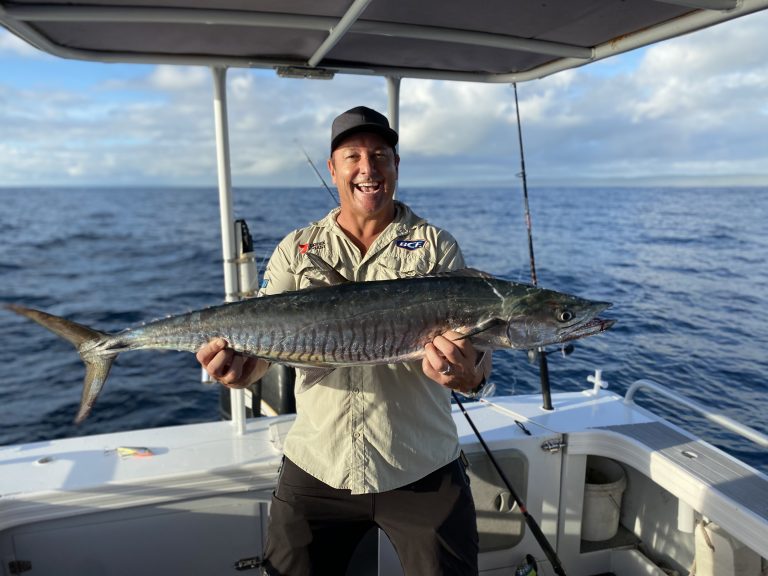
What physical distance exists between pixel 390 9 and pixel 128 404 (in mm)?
8369

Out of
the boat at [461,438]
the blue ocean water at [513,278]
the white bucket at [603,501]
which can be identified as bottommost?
the blue ocean water at [513,278]

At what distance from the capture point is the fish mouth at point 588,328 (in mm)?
2316

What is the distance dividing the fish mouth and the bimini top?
1350 mm

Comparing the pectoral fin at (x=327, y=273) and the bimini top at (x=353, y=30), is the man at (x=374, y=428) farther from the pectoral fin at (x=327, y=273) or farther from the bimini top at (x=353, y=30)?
the bimini top at (x=353, y=30)

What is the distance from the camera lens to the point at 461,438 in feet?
11.7

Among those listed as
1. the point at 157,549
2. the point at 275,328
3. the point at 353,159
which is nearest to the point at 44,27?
the point at 353,159

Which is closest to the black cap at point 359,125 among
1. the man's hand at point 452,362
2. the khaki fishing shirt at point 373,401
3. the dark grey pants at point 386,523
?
the khaki fishing shirt at point 373,401

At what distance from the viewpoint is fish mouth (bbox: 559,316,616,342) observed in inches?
91.2

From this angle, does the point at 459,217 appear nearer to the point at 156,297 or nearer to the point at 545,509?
the point at 156,297

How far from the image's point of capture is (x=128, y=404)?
8945 mm

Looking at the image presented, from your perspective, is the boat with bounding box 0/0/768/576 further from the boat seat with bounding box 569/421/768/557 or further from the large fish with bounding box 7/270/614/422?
the large fish with bounding box 7/270/614/422

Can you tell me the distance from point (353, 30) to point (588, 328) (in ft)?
6.35

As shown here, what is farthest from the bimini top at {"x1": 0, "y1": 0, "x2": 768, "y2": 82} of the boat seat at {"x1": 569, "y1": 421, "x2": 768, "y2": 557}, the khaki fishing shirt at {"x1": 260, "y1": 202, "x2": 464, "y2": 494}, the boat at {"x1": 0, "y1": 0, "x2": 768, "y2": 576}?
the boat seat at {"x1": 569, "y1": 421, "x2": 768, "y2": 557}

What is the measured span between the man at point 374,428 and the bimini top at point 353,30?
60 cm
